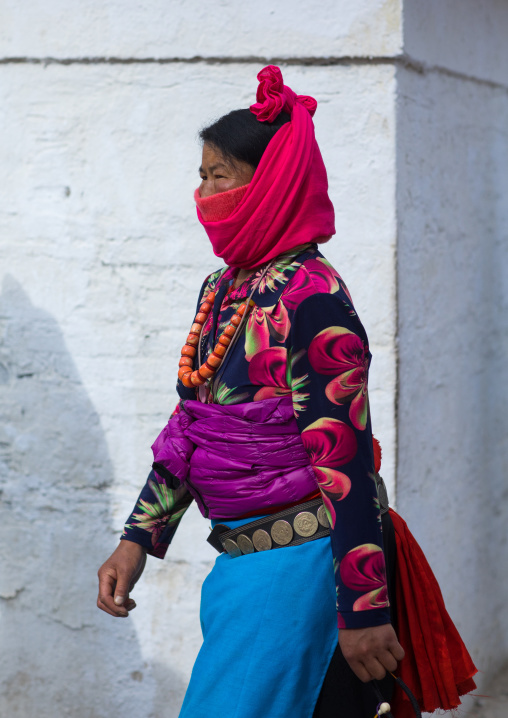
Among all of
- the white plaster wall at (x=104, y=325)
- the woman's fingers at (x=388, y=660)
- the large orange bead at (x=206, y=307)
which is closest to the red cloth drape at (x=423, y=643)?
the woman's fingers at (x=388, y=660)

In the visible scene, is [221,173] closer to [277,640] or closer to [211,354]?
[211,354]

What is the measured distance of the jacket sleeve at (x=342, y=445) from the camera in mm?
1627

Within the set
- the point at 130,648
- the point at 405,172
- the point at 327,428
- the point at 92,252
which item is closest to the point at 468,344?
the point at 405,172

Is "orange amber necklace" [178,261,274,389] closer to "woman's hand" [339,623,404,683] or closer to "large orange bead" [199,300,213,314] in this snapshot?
"large orange bead" [199,300,213,314]

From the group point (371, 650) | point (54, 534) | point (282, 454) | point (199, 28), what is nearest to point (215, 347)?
point (282, 454)

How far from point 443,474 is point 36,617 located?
5.81 feet

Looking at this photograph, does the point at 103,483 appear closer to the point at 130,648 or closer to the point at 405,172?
the point at 130,648

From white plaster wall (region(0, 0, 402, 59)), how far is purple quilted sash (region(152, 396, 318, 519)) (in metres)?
1.68

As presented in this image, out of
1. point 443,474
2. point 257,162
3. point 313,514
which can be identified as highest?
point 257,162

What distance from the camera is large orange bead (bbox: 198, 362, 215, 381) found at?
1.91 m

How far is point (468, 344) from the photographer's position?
11.8 ft

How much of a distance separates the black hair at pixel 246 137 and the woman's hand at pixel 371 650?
1008 mm

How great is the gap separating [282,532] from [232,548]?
0.50ft

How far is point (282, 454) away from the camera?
1737 mm
